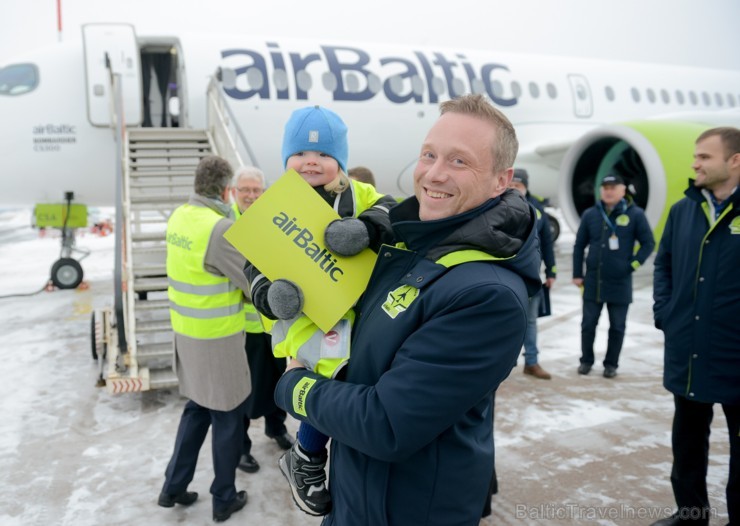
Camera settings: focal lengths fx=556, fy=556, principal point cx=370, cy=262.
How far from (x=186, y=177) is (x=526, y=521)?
5574mm

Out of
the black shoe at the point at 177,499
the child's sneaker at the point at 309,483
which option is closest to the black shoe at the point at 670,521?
the child's sneaker at the point at 309,483

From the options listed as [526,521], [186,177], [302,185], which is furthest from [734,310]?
[186,177]

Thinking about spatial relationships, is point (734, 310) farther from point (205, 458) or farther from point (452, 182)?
point (205, 458)

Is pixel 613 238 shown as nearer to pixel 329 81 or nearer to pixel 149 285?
pixel 149 285

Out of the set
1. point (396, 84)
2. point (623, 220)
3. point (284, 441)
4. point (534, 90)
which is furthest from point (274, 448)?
point (534, 90)

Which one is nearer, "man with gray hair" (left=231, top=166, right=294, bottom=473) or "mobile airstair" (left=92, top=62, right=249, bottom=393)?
"man with gray hair" (left=231, top=166, right=294, bottom=473)

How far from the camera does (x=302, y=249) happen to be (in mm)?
1438

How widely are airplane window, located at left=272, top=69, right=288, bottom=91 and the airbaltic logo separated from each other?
24.4 ft

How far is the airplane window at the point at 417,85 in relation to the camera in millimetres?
9117

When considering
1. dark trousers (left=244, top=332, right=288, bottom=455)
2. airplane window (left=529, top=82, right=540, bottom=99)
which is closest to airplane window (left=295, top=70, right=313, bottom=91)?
airplane window (left=529, top=82, right=540, bottom=99)

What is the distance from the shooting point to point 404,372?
1163mm

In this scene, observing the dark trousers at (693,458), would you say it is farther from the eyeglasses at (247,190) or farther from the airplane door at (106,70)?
the airplane door at (106,70)

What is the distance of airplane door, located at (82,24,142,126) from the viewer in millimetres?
7430

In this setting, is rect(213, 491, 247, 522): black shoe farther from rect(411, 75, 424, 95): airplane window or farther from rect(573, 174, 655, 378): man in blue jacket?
rect(411, 75, 424, 95): airplane window
